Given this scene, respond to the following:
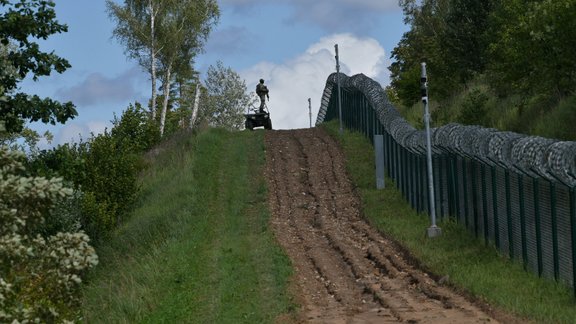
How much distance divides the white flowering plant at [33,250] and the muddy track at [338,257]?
235 inches

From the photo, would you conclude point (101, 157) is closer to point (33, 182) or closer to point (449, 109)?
point (449, 109)

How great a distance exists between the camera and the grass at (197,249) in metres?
19.2

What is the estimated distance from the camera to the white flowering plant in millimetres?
10570

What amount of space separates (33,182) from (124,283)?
42.4ft

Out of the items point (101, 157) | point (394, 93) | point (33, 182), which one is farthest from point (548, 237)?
point (394, 93)

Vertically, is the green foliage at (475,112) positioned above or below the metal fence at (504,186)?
above

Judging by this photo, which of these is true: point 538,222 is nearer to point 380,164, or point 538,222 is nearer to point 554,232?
point 554,232

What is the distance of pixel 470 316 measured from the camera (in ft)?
52.8

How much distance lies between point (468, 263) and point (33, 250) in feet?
36.3

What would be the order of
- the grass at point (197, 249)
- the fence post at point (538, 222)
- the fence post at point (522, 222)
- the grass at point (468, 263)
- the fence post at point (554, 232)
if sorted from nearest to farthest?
the grass at point (468, 263), the fence post at point (554, 232), the grass at point (197, 249), the fence post at point (538, 222), the fence post at point (522, 222)

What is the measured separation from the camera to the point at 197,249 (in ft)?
82.5

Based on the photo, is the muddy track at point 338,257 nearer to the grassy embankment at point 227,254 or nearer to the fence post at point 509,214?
the grassy embankment at point 227,254

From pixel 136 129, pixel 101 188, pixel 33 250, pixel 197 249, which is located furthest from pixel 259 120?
pixel 33 250

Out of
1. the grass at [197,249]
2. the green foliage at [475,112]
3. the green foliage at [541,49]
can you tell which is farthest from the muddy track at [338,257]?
the green foliage at [541,49]
